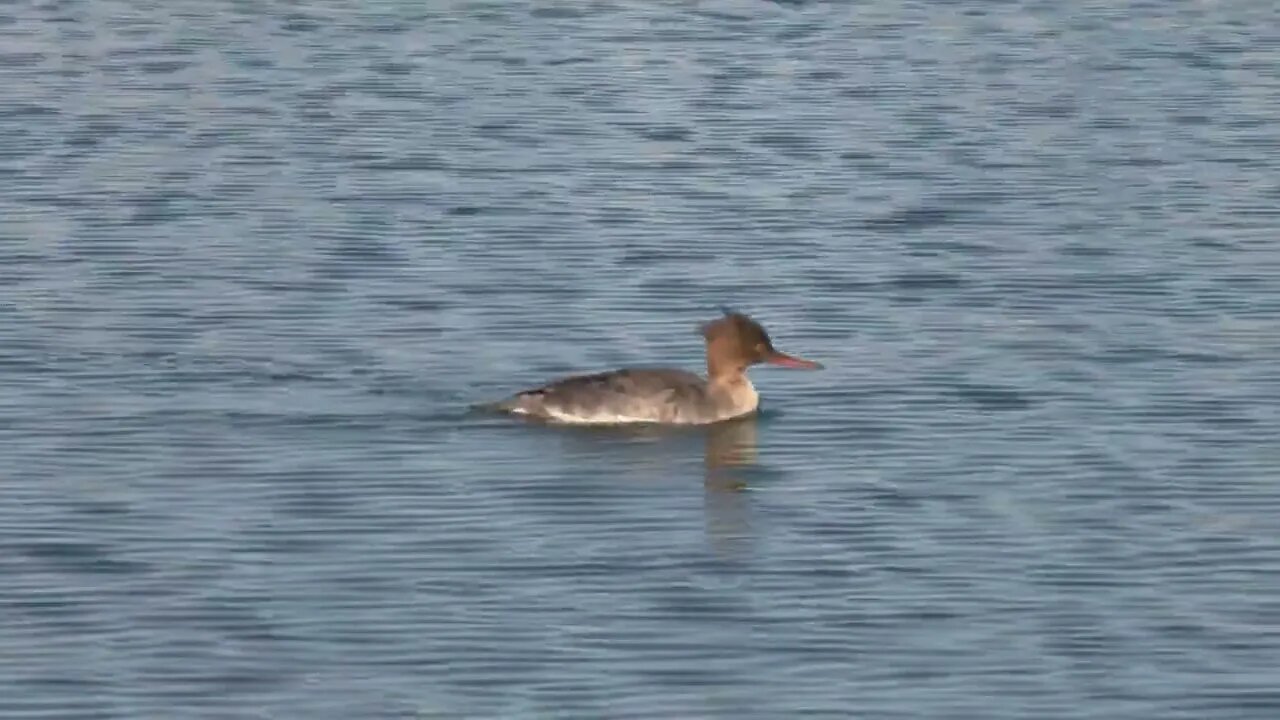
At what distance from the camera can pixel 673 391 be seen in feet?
72.8

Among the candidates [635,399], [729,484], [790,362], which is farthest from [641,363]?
[729,484]

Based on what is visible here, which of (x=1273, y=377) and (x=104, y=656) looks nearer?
(x=104, y=656)

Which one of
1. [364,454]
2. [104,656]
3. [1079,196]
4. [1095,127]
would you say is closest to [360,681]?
[104,656]

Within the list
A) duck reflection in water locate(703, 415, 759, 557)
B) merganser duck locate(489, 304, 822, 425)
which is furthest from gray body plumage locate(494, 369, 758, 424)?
duck reflection in water locate(703, 415, 759, 557)

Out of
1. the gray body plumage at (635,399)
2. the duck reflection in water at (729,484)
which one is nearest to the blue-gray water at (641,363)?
the duck reflection in water at (729,484)

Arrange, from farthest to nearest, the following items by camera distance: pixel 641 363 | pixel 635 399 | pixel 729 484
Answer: pixel 641 363, pixel 635 399, pixel 729 484

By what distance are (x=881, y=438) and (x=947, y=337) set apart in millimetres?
3192

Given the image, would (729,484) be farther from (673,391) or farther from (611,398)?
(673,391)

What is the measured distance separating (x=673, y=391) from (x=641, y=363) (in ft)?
5.31

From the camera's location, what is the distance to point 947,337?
2441cm

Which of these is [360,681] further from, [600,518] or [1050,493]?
[1050,493]

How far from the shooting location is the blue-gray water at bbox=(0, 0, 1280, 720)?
16.5 m

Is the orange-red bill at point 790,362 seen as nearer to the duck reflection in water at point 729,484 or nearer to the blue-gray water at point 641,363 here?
the blue-gray water at point 641,363

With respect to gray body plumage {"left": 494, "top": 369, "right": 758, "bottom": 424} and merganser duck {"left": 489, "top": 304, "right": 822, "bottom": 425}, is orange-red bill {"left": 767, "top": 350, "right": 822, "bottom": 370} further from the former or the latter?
gray body plumage {"left": 494, "top": 369, "right": 758, "bottom": 424}
